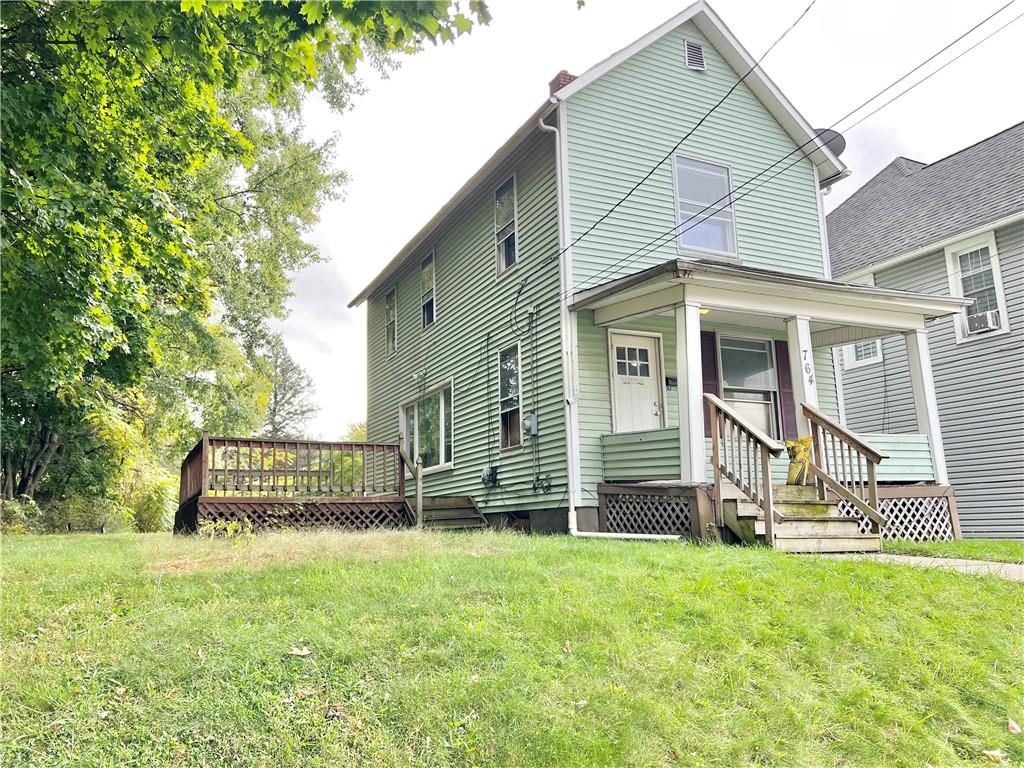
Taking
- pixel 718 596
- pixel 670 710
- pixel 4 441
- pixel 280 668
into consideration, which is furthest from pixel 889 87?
pixel 4 441

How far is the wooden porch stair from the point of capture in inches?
292

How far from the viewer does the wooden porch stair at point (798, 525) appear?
7422mm

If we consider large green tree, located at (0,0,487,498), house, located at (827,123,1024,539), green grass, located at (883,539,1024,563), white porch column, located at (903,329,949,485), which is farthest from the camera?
house, located at (827,123,1024,539)

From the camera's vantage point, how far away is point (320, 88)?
18.6 m

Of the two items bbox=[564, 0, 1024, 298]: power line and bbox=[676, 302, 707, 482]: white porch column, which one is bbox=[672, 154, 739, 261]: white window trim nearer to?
bbox=[564, 0, 1024, 298]: power line

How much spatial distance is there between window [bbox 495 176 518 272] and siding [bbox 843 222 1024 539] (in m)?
8.15

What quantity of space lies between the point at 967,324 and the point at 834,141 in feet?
13.7

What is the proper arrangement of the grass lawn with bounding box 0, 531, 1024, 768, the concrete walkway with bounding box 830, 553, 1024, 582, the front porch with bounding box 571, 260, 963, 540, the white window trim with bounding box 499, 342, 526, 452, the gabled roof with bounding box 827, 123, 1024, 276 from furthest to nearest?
1. the gabled roof with bounding box 827, 123, 1024, 276
2. the white window trim with bounding box 499, 342, 526, 452
3. the front porch with bounding box 571, 260, 963, 540
4. the concrete walkway with bounding box 830, 553, 1024, 582
5. the grass lawn with bounding box 0, 531, 1024, 768

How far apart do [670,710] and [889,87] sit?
6871 millimetres

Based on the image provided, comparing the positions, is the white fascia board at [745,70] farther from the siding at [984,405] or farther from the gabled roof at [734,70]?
the siding at [984,405]

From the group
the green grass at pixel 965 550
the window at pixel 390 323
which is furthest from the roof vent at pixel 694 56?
the window at pixel 390 323

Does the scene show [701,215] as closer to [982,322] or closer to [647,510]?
[647,510]

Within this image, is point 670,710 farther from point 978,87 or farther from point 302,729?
point 978,87

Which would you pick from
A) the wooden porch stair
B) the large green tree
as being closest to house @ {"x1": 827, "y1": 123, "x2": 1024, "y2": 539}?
the wooden porch stair
